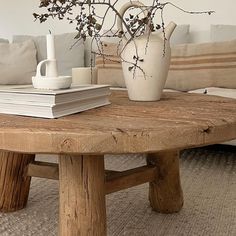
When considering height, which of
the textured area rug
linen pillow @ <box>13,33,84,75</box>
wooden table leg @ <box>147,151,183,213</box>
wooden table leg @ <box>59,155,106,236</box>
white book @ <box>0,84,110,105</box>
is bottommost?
the textured area rug

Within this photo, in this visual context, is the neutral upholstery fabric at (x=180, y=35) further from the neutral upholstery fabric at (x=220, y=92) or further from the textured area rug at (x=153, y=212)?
the textured area rug at (x=153, y=212)

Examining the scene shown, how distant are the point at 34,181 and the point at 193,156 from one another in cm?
93

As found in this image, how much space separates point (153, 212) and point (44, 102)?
83 centimetres

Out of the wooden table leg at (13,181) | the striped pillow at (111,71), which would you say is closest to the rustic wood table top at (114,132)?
the wooden table leg at (13,181)

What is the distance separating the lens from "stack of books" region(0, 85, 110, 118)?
3.09ft

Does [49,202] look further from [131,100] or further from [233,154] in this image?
[233,154]

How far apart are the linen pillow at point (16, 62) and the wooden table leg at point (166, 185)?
70.6 inches

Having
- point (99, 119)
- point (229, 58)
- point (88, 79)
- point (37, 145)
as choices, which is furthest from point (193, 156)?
point (37, 145)

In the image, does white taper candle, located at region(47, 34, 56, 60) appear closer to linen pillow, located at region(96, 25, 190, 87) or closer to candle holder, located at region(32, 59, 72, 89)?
candle holder, located at region(32, 59, 72, 89)

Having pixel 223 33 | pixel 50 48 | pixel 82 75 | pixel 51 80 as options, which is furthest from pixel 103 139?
pixel 223 33

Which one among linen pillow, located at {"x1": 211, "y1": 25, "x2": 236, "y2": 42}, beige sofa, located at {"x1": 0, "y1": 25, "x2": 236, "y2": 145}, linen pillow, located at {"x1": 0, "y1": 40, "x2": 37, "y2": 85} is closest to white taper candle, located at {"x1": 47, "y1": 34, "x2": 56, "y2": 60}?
beige sofa, located at {"x1": 0, "y1": 25, "x2": 236, "y2": 145}

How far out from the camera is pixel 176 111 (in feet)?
3.46

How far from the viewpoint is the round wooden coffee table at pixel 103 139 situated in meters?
0.79

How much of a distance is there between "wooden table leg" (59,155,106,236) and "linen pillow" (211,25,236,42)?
6.60 feet
